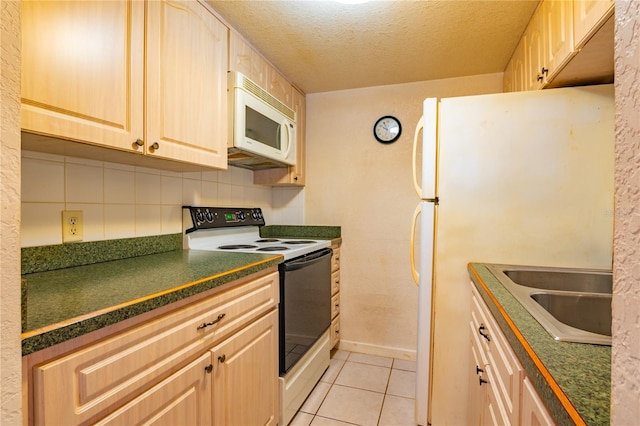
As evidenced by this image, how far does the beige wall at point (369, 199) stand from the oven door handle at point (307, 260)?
1.61ft

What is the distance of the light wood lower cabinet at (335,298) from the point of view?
245 centimetres

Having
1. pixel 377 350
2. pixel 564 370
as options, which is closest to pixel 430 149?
pixel 564 370

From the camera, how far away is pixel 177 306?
94cm

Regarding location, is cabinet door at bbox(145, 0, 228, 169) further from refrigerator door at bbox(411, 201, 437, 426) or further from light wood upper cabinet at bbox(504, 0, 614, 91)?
light wood upper cabinet at bbox(504, 0, 614, 91)

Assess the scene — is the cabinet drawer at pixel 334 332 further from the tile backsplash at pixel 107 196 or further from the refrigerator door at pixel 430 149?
the refrigerator door at pixel 430 149

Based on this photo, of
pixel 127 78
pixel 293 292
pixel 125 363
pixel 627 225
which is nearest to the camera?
pixel 627 225

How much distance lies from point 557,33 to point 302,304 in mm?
1738

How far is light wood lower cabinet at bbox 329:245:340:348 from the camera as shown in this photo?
2.45m

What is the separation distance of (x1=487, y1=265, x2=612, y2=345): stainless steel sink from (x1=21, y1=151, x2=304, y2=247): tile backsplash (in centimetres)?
161

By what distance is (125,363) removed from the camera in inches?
30.5

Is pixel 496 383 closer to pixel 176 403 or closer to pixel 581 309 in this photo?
pixel 581 309

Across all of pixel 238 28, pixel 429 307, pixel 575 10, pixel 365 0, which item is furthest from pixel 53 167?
pixel 575 10

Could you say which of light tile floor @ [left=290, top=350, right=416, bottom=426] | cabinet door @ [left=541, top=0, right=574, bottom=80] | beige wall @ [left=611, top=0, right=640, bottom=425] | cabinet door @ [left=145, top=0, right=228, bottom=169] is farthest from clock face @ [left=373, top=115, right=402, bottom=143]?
beige wall @ [left=611, top=0, right=640, bottom=425]

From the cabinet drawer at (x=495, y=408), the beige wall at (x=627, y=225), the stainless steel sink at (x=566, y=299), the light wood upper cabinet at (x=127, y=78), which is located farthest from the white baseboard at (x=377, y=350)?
the beige wall at (x=627, y=225)
